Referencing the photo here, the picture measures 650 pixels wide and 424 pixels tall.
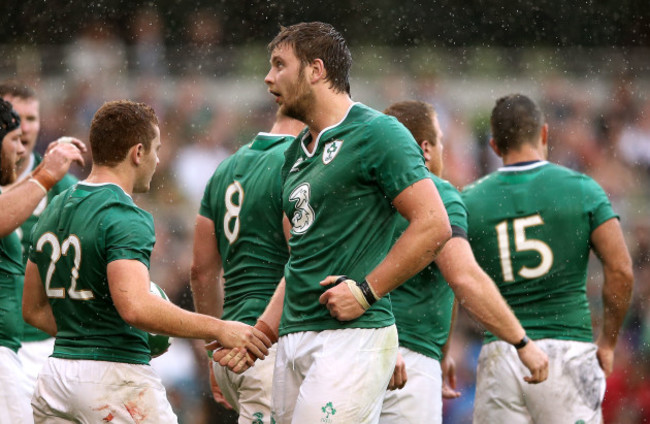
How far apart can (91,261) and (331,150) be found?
3.84ft

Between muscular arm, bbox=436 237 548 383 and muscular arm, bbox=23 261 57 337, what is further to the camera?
muscular arm, bbox=436 237 548 383

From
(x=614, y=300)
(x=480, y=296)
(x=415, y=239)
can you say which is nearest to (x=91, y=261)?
(x=415, y=239)

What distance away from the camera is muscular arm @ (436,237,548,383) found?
4965 mm

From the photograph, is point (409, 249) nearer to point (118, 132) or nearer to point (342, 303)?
point (342, 303)

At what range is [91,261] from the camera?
4414 millimetres

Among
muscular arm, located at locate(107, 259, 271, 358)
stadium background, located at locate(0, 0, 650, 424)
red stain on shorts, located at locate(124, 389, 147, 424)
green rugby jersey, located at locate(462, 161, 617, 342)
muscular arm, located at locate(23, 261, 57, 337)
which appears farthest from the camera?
stadium background, located at locate(0, 0, 650, 424)

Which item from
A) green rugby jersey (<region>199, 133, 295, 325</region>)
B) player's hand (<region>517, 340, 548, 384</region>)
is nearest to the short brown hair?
green rugby jersey (<region>199, 133, 295, 325</region>)

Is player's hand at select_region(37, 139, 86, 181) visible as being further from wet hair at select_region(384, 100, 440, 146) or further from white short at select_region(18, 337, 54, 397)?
wet hair at select_region(384, 100, 440, 146)

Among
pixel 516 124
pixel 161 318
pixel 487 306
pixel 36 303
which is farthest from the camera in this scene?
pixel 516 124

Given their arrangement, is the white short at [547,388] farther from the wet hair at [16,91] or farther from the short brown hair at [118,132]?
the wet hair at [16,91]

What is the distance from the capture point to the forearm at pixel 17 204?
5301mm

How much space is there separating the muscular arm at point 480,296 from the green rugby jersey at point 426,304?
21cm

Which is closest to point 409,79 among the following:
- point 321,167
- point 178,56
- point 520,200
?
point 178,56

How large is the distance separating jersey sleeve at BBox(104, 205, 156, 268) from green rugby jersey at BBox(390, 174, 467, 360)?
1.44 m
